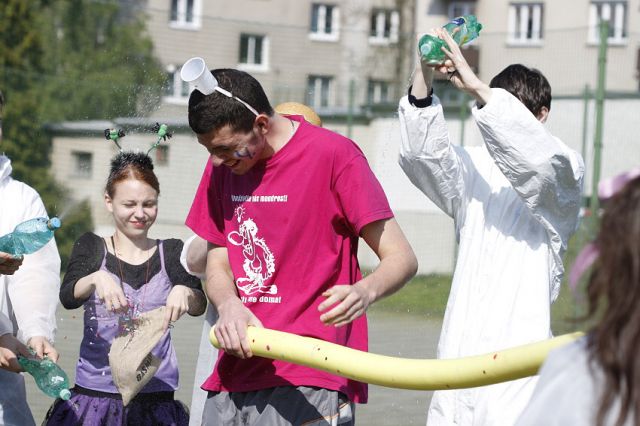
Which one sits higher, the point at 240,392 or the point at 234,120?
the point at 234,120

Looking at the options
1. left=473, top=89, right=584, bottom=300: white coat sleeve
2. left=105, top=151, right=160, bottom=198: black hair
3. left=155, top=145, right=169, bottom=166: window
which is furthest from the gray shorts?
left=155, top=145, right=169, bottom=166: window

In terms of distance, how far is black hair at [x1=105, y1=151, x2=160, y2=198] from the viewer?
5195 mm

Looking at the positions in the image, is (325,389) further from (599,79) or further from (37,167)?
(37,167)

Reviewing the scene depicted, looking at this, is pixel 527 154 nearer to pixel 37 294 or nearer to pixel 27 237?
pixel 27 237

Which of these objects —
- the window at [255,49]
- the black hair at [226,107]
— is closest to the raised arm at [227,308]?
the black hair at [226,107]

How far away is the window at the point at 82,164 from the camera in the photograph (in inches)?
598

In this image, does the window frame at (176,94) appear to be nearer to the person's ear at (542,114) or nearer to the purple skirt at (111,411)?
the purple skirt at (111,411)

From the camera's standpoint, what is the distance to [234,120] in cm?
384

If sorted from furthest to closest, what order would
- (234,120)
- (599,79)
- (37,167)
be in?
(37,167), (599,79), (234,120)

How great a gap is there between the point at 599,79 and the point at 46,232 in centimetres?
1010

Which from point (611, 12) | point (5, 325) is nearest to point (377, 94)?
point (5, 325)

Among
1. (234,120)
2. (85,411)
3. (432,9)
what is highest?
(432,9)

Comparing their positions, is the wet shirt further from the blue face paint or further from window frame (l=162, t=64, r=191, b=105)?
window frame (l=162, t=64, r=191, b=105)

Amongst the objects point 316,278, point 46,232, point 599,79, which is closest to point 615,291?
point 316,278
